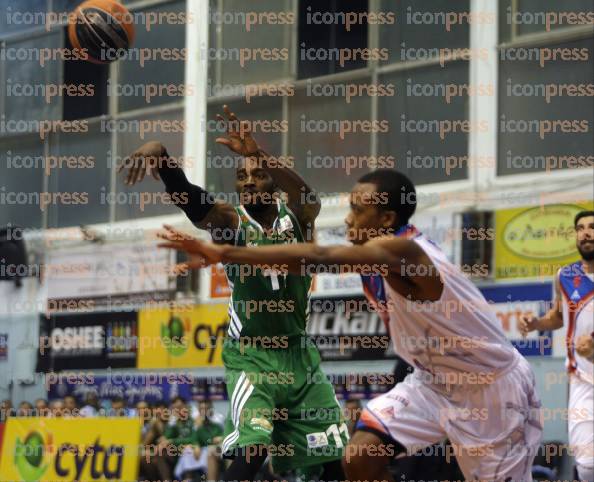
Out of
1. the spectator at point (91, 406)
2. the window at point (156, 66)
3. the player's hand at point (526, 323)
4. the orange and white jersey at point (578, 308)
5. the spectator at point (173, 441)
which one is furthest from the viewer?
the window at point (156, 66)

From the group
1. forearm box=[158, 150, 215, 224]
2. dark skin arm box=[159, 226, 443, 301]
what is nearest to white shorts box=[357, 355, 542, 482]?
dark skin arm box=[159, 226, 443, 301]

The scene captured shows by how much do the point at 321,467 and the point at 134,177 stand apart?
2071 millimetres

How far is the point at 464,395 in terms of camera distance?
575cm

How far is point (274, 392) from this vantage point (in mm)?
6820

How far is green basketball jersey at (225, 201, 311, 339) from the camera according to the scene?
699 centimetres

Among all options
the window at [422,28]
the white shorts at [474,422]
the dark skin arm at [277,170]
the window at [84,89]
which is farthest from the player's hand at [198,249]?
the window at [84,89]

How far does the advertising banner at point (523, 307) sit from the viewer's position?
45.9ft

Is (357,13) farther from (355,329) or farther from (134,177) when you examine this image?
(134,177)

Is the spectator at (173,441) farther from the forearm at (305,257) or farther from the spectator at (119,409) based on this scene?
the forearm at (305,257)

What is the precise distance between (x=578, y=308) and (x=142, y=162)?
3886 mm

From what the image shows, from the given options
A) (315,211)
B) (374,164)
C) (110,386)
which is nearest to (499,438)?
(315,211)

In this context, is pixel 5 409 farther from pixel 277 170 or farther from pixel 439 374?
pixel 439 374

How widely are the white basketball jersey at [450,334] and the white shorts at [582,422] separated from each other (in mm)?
2955

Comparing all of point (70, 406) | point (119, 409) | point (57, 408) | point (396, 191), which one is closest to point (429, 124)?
point (119, 409)
